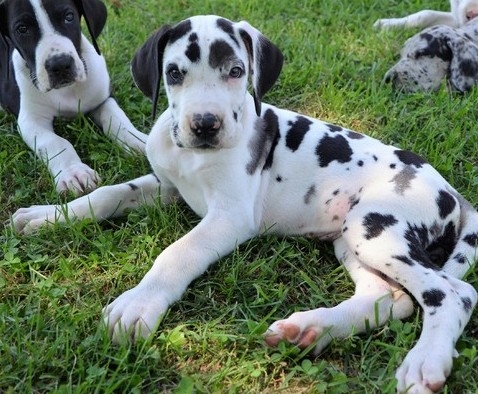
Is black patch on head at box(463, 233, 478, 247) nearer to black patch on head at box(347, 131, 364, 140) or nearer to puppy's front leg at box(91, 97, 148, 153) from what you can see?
black patch on head at box(347, 131, 364, 140)

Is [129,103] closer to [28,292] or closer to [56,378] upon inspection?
[28,292]

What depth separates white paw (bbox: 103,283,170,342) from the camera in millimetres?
3713

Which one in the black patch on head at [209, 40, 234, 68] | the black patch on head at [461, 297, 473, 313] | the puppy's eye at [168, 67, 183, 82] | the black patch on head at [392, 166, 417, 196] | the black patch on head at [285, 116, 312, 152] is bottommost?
the black patch on head at [461, 297, 473, 313]

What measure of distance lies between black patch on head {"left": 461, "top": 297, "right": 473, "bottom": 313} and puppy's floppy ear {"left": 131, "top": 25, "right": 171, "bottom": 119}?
2.32 metres

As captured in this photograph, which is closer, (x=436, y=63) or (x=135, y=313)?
(x=135, y=313)

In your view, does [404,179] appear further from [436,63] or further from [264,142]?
[436,63]

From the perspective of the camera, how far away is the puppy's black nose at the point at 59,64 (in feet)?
18.2

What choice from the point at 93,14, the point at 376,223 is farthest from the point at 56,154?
the point at 376,223

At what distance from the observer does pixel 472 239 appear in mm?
4344

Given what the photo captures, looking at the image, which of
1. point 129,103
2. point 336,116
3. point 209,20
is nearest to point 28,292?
point 209,20

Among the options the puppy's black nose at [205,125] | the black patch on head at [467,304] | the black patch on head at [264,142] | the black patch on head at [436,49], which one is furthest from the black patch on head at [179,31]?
the black patch on head at [436,49]

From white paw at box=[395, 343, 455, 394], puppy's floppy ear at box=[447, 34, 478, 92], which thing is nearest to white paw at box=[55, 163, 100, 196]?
white paw at box=[395, 343, 455, 394]

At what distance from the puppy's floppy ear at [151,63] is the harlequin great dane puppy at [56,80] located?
1.13 m

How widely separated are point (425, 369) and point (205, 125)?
1859 mm
